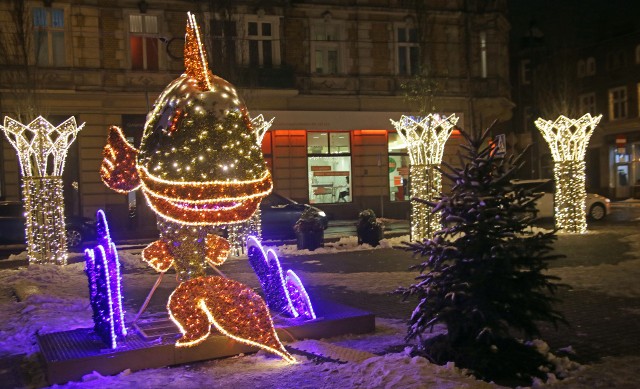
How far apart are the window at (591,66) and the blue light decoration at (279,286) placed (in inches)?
1753

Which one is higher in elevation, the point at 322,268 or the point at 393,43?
the point at 393,43

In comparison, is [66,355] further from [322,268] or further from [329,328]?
[322,268]

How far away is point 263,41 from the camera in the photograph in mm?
27250

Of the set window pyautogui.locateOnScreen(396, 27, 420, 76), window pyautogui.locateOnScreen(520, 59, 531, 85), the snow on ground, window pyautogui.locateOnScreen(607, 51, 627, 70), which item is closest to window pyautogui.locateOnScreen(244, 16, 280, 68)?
window pyautogui.locateOnScreen(396, 27, 420, 76)

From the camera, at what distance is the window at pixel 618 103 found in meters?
43.8

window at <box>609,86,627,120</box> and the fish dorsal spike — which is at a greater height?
window at <box>609,86,627,120</box>

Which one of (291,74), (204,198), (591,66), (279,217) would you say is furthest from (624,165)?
(204,198)

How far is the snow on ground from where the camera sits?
5.53m

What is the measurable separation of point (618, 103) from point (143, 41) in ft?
109

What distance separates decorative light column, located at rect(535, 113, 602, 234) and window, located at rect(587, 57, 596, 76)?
3132 cm

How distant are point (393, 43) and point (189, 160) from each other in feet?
79.2

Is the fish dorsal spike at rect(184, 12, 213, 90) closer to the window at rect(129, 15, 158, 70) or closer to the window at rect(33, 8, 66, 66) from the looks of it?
the window at rect(33, 8, 66, 66)

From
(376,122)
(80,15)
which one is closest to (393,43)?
(376,122)

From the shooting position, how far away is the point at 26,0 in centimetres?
2289
